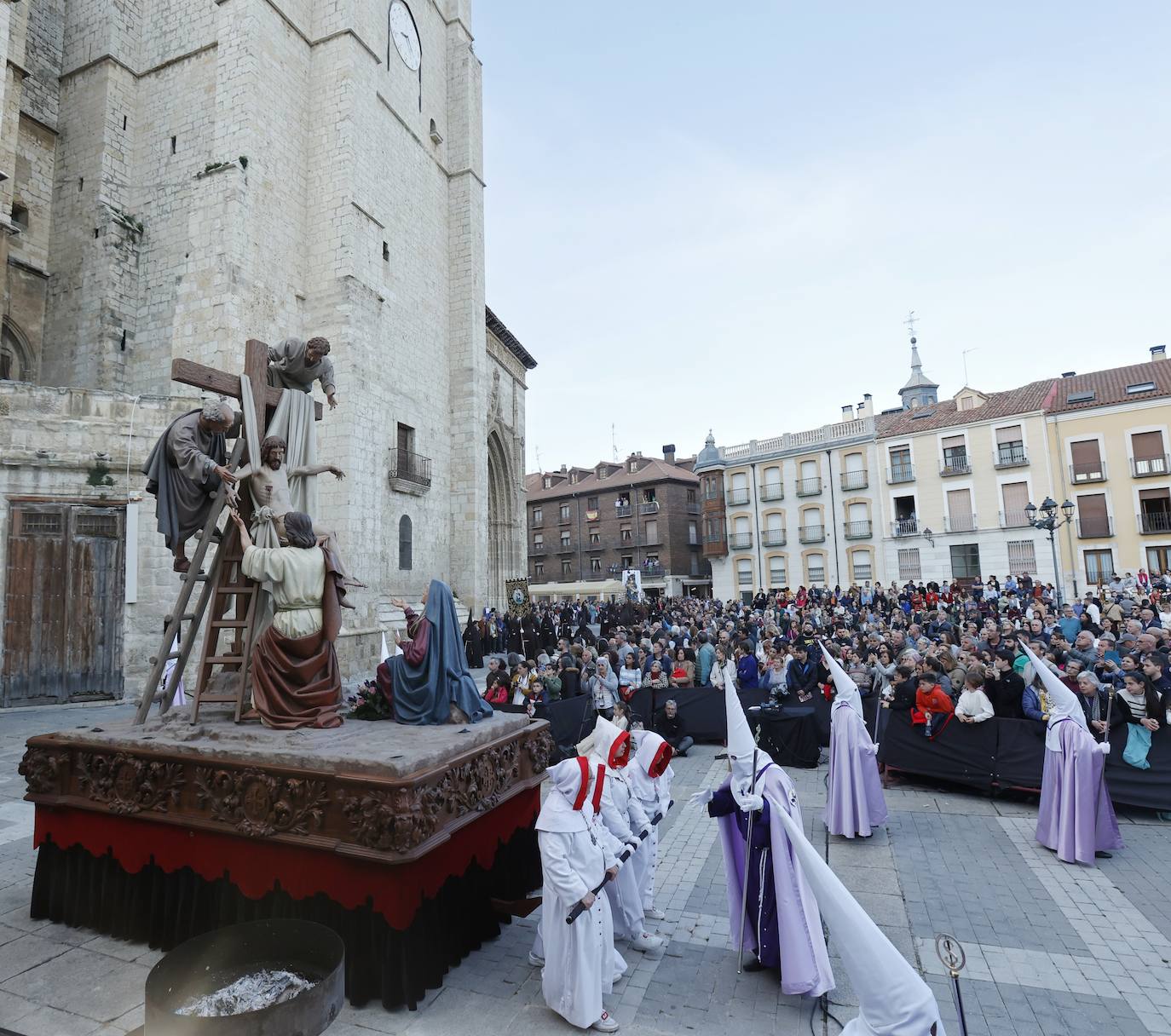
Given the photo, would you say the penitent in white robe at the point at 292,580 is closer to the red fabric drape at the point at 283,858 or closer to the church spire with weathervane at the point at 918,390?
the red fabric drape at the point at 283,858

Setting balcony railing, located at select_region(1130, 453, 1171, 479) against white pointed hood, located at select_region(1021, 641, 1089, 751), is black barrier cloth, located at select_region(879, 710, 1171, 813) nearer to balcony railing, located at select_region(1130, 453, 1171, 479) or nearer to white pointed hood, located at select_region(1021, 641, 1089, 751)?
white pointed hood, located at select_region(1021, 641, 1089, 751)

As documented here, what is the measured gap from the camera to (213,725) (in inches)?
188

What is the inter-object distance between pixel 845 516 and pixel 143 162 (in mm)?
31547

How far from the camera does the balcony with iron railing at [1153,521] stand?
1106 inches

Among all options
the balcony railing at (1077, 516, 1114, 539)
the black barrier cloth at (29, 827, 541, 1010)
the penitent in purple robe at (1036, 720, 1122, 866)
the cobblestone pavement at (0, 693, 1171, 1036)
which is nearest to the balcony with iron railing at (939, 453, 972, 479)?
the balcony railing at (1077, 516, 1114, 539)

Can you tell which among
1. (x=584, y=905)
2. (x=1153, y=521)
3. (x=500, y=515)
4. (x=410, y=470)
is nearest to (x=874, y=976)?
(x=584, y=905)

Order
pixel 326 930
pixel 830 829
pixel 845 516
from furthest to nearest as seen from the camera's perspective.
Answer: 1. pixel 845 516
2. pixel 830 829
3. pixel 326 930

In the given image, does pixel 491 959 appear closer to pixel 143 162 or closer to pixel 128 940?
pixel 128 940

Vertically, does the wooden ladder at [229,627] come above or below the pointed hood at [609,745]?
above

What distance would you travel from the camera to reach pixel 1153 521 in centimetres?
2834

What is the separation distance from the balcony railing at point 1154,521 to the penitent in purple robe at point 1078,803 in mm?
28256

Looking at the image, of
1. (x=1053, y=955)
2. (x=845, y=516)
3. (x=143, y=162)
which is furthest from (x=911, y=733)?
(x=845, y=516)

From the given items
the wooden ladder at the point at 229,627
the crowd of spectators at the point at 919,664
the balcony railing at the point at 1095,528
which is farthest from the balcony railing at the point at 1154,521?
the wooden ladder at the point at 229,627

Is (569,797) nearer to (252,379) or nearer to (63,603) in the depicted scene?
(252,379)
